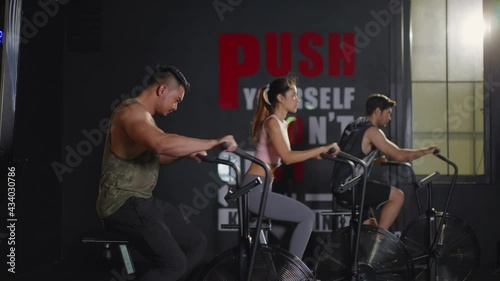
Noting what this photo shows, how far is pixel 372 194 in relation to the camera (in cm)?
566

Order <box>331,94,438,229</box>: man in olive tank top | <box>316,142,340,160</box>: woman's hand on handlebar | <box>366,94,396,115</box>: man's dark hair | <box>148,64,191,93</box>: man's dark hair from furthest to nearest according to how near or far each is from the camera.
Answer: <box>366,94,396,115</box>: man's dark hair, <box>331,94,438,229</box>: man in olive tank top, <box>316,142,340,160</box>: woman's hand on handlebar, <box>148,64,191,93</box>: man's dark hair

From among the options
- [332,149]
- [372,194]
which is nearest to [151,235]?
[332,149]

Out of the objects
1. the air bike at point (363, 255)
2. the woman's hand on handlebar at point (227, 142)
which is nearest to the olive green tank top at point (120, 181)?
the woman's hand on handlebar at point (227, 142)

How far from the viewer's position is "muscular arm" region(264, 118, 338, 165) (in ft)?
14.9

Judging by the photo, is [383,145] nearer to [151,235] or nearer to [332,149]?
[332,149]

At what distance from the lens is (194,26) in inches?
290

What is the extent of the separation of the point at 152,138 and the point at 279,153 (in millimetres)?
1352

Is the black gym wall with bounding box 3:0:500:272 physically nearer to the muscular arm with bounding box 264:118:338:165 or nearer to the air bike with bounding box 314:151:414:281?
the air bike with bounding box 314:151:414:281

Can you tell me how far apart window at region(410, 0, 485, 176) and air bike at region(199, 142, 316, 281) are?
3838 millimetres

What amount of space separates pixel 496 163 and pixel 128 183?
15.0ft

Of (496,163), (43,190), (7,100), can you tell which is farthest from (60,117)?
(496,163)

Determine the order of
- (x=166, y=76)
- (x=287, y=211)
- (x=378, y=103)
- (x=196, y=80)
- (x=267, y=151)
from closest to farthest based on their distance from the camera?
(x=166, y=76)
(x=287, y=211)
(x=267, y=151)
(x=378, y=103)
(x=196, y=80)

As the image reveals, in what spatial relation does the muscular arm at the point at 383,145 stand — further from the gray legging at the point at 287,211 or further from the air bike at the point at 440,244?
the gray legging at the point at 287,211

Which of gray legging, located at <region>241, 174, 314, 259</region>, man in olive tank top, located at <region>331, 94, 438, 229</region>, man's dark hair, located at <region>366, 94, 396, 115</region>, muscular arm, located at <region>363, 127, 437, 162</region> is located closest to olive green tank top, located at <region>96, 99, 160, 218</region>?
gray legging, located at <region>241, 174, 314, 259</region>
